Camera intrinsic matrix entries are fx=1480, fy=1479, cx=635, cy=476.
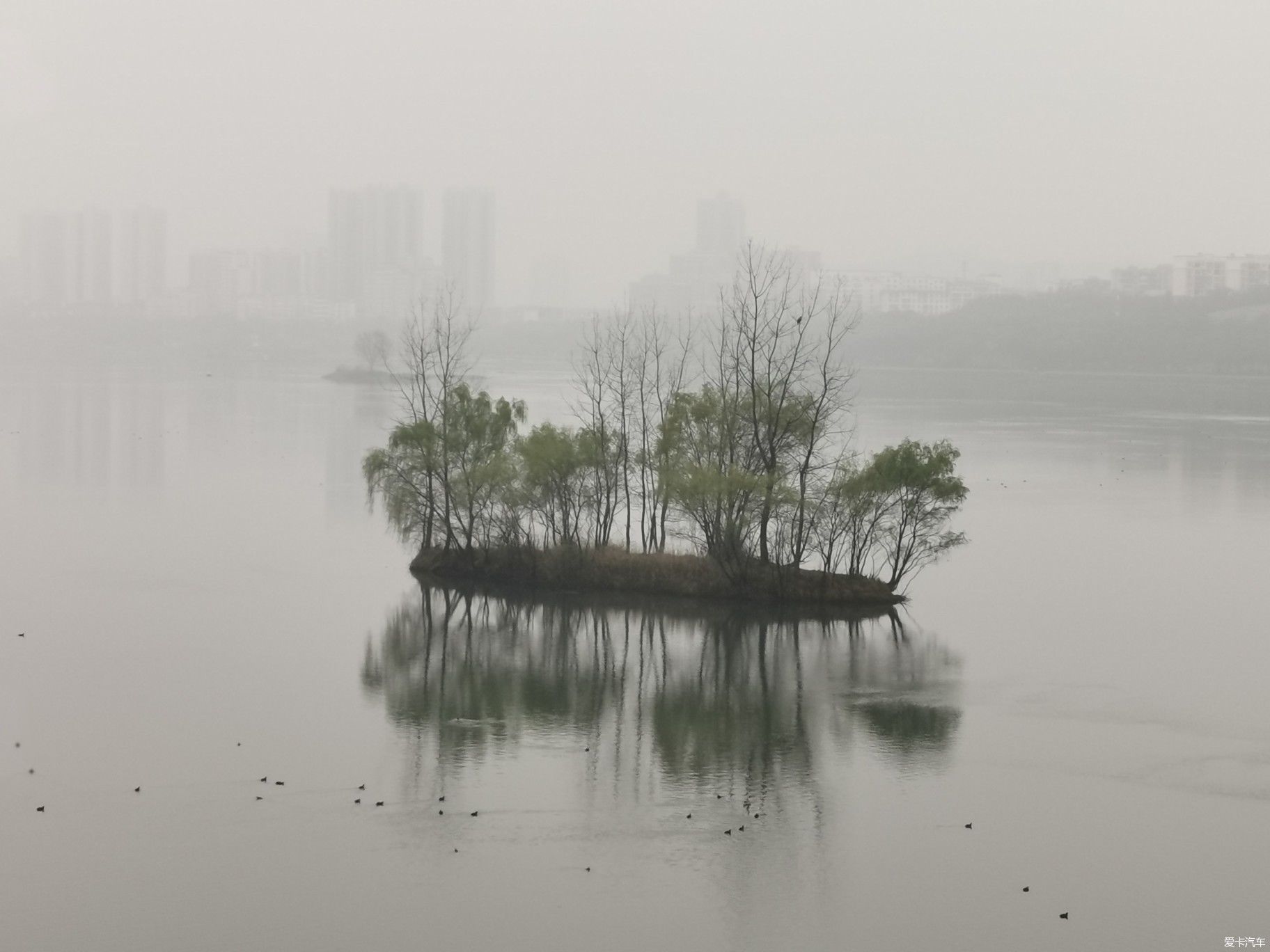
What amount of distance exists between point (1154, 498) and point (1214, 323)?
234ft

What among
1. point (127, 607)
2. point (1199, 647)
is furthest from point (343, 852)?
point (1199, 647)

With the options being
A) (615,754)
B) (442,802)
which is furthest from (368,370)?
(442,802)

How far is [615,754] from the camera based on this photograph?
13.7m

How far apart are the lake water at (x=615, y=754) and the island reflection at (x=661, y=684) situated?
7 cm

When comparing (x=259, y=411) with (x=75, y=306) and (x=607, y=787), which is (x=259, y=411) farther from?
(x=75, y=306)

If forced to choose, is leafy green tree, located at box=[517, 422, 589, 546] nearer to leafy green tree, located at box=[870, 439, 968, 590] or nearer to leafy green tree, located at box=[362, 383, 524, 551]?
leafy green tree, located at box=[362, 383, 524, 551]

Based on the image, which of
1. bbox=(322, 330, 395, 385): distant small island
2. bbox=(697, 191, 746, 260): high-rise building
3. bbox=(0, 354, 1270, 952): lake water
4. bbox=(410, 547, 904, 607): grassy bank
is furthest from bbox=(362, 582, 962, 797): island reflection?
bbox=(697, 191, 746, 260): high-rise building

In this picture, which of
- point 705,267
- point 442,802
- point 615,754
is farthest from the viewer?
point 705,267

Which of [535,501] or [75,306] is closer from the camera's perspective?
[535,501]

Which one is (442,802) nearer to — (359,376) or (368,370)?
(359,376)

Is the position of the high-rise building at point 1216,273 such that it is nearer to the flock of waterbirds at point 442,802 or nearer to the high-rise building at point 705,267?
the high-rise building at point 705,267

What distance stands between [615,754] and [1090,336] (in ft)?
303

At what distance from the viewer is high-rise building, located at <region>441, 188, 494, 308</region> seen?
194125mm

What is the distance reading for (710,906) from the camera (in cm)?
1030
